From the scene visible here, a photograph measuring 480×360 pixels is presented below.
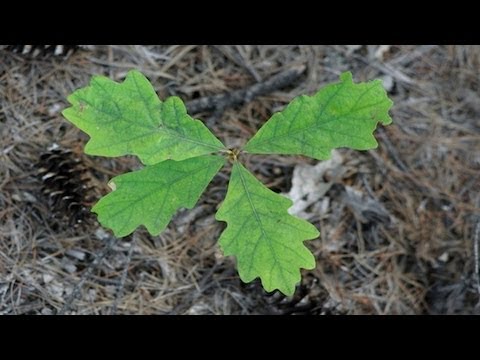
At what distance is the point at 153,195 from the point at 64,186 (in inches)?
24.3

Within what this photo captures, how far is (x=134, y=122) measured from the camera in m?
2.05

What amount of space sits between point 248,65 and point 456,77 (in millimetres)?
1103

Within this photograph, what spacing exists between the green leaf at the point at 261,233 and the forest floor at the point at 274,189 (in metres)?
0.59

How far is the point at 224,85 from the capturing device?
2824 mm

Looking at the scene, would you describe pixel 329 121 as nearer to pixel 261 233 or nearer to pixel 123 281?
pixel 261 233

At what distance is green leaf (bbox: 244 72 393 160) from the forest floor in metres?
0.74

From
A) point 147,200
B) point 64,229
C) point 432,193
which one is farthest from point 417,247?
point 64,229

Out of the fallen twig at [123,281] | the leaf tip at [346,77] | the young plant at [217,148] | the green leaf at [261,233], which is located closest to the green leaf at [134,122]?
the young plant at [217,148]

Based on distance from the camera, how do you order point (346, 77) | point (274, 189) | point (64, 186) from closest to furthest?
point (346, 77) < point (64, 186) < point (274, 189)

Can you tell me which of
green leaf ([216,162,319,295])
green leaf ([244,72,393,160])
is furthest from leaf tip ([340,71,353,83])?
green leaf ([216,162,319,295])

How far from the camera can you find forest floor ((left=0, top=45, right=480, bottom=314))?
259cm

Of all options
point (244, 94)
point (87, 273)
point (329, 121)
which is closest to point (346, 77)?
point (329, 121)

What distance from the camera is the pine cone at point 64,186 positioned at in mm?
2512

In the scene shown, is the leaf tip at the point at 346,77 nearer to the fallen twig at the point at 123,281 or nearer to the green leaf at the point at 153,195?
the green leaf at the point at 153,195
